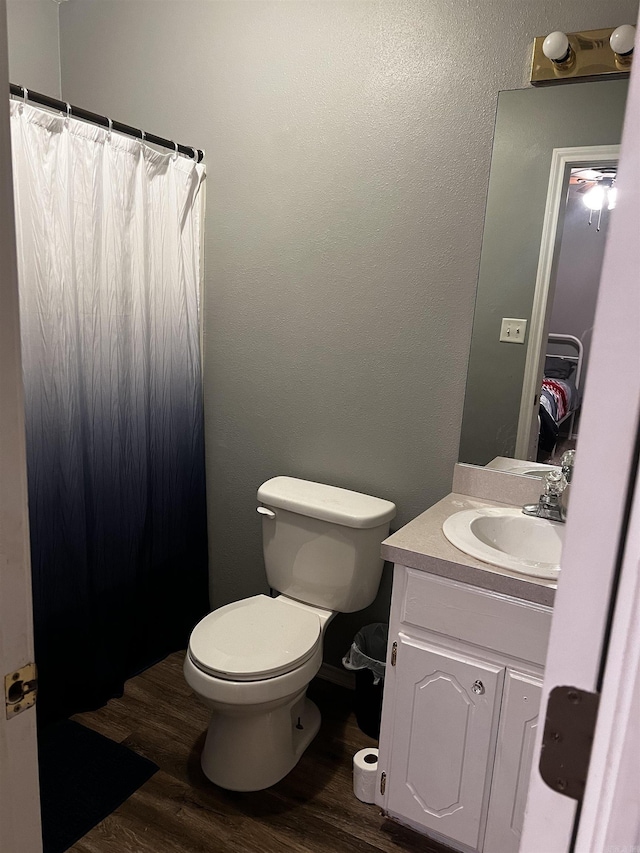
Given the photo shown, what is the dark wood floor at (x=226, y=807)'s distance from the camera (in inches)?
68.8

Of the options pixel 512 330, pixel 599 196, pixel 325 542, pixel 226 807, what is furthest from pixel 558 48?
pixel 226 807

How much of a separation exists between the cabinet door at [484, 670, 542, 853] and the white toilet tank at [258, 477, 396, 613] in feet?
2.27

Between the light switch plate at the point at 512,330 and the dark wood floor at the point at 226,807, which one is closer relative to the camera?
the dark wood floor at the point at 226,807

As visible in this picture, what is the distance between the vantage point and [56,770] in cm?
197

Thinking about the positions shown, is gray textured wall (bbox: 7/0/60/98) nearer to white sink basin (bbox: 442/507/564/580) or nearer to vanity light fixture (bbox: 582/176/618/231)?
vanity light fixture (bbox: 582/176/618/231)

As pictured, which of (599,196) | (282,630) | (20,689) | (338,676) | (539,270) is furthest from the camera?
(338,676)

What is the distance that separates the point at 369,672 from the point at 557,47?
1916 millimetres

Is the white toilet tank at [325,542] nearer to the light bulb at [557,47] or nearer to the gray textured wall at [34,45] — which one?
the light bulb at [557,47]

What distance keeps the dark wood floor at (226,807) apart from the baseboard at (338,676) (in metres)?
0.16

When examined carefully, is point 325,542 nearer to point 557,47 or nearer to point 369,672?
point 369,672

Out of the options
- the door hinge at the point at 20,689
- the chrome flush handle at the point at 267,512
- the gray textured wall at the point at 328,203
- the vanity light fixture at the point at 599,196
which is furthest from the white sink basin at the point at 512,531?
the door hinge at the point at 20,689

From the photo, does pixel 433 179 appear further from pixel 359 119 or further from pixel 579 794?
pixel 579 794

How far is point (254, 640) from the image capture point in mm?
1938

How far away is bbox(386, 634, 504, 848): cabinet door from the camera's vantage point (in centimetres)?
157
